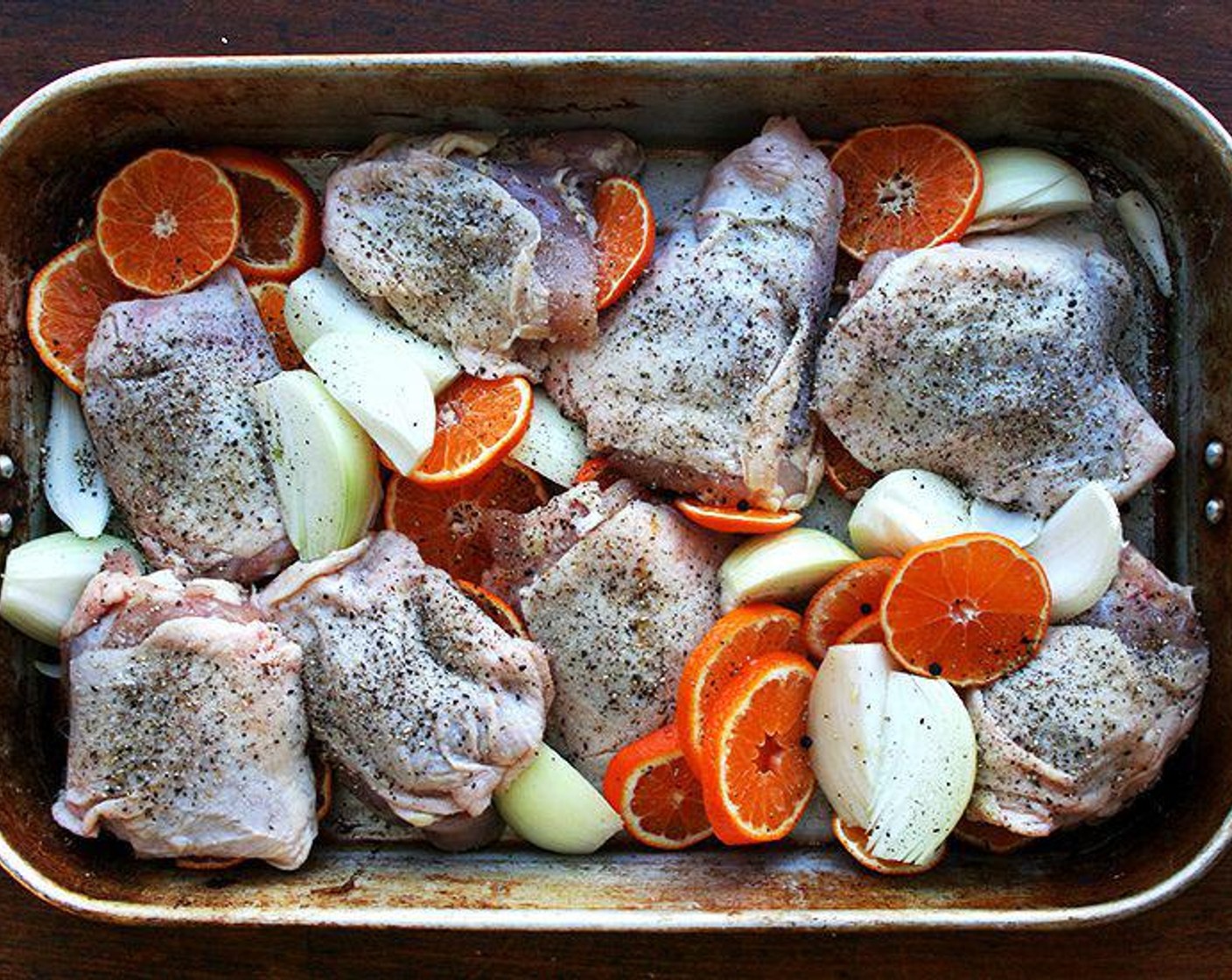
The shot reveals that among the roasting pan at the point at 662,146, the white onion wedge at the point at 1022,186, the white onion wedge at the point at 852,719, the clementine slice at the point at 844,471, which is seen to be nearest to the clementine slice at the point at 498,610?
the roasting pan at the point at 662,146

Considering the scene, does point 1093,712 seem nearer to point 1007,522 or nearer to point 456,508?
point 1007,522

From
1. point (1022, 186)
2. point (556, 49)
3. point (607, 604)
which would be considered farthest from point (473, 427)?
point (1022, 186)

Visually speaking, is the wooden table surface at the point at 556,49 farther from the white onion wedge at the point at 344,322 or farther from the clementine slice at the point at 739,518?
the clementine slice at the point at 739,518

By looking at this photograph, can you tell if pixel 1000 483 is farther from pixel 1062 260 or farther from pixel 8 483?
pixel 8 483

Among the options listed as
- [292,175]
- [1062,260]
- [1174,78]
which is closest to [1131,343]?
[1062,260]

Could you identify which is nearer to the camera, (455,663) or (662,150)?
(455,663)

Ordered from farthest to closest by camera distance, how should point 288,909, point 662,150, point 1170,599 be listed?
1. point 662,150
2. point 1170,599
3. point 288,909
